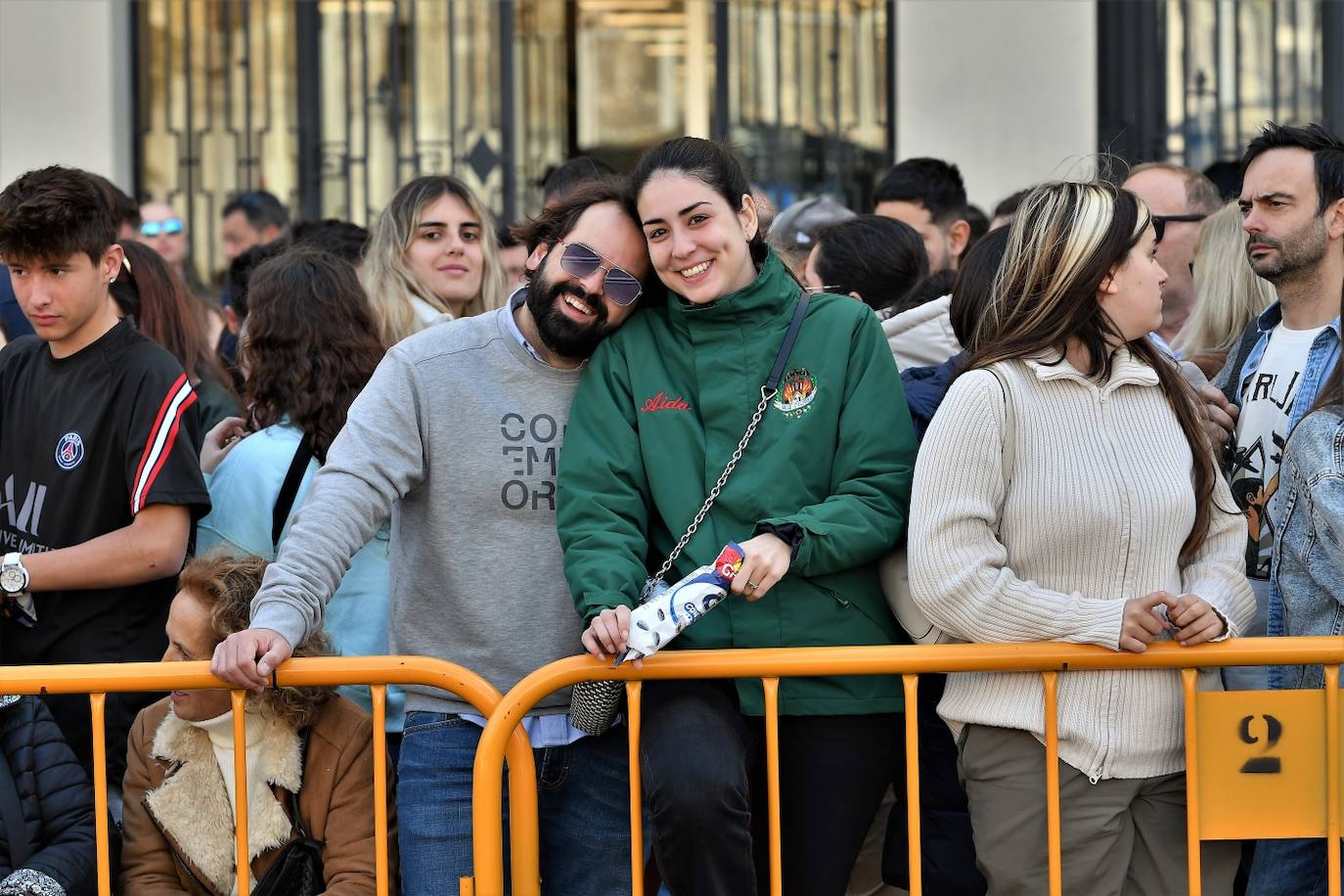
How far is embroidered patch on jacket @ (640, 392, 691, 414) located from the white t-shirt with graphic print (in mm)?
1427

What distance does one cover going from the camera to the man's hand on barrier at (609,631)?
9.92 feet

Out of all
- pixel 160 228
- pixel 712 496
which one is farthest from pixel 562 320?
pixel 160 228

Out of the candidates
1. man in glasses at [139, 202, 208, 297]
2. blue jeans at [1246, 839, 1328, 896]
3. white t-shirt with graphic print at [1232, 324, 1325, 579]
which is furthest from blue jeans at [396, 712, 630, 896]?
man in glasses at [139, 202, 208, 297]

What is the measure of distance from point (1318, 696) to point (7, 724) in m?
2.76

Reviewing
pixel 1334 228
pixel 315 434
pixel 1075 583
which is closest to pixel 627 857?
pixel 1075 583

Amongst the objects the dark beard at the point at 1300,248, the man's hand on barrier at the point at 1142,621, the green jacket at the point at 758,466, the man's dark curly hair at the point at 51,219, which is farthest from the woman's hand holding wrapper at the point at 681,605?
the man's dark curly hair at the point at 51,219

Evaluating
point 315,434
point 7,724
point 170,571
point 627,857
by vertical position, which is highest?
point 315,434

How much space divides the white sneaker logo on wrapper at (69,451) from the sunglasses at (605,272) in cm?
134

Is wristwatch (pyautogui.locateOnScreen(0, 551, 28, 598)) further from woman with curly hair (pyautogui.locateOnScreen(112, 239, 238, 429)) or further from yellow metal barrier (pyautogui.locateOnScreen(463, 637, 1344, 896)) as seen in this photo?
yellow metal barrier (pyautogui.locateOnScreen(463, 637, 1344, 896))

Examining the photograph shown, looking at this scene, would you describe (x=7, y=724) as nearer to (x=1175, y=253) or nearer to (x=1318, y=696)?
(x=1318, y=696)

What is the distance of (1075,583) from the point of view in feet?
10.7

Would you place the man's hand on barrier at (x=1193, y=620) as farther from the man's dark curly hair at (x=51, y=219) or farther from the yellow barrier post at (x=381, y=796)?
the man's dark curly hair at (x=51, y=219)

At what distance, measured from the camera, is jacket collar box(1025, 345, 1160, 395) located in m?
3.28

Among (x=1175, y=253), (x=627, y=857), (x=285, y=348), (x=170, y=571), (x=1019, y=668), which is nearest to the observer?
(x=1019, y=668)
